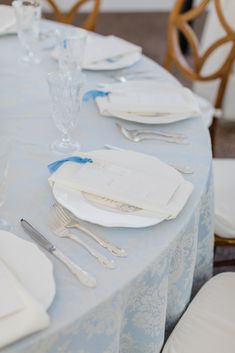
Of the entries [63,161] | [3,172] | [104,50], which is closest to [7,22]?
[104,50]


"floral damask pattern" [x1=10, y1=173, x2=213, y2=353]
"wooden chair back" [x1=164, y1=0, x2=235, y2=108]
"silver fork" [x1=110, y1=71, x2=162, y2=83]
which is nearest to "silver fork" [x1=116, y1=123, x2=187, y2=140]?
"floral damask pattern" [x1=10, y1=173, x2=213, y2=353]

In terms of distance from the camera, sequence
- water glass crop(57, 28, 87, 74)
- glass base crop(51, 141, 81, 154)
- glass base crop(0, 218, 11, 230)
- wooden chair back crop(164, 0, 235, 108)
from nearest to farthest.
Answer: glass base crop(0, 218, 11, 230) < glass base crop(51, 141, 81, 154) < water glass crop(57, 28, 87, 74) < wooden chair back crop(164, 0, 235, 108)

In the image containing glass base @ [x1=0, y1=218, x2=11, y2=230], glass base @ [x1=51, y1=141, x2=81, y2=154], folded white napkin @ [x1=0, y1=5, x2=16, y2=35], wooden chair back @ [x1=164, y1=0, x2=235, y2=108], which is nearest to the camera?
glass base @ [x1=0, y1=218, x2=11, y2=230]

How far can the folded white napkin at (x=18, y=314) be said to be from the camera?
2.41 feet

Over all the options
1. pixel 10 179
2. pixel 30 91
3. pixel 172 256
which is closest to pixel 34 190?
pixel 10 179

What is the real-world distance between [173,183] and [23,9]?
732mm

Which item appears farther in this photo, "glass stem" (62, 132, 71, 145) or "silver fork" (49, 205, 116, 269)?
"glass stem" (62, 132, 71, 145)

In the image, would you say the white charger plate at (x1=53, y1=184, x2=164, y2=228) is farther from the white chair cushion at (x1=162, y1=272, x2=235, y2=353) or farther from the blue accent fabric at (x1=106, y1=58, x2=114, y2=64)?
the blue accent fabric at (x1=106, y1=58, x2=114, y2=64)

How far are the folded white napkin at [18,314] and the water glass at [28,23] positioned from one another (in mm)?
931

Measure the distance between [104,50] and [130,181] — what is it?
2.33ft

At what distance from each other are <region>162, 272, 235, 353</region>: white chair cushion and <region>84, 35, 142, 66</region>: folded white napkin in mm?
708

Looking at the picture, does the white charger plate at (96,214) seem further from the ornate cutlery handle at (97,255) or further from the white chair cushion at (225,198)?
the white chair cushion at (225,198)

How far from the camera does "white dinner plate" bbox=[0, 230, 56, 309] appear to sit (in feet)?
2.65

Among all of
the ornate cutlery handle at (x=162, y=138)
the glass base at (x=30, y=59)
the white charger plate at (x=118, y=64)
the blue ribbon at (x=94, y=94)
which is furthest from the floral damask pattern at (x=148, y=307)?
the glass base at (x=30, y=59)
